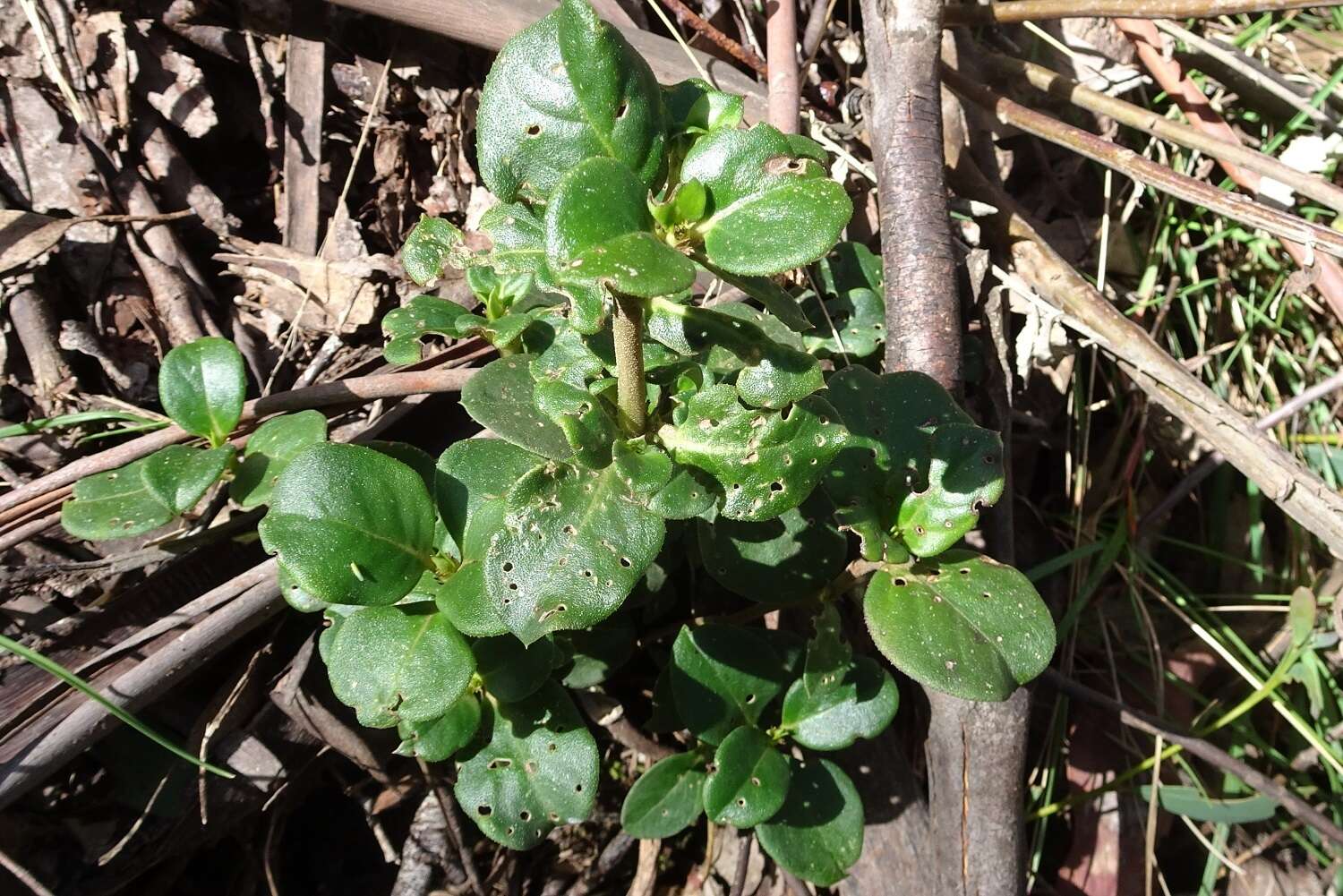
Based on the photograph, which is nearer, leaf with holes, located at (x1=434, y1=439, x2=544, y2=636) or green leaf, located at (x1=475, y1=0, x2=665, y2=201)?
green leaf, located at (x1=475, y1=0, x2=665, y2=201)

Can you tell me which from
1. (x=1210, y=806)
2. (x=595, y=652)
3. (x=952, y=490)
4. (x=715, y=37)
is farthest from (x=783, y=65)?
(x=1210, y=806)

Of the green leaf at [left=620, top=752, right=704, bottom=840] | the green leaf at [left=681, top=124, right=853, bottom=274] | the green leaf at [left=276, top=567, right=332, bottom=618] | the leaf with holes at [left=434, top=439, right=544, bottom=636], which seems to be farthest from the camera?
the green leaf at [left=620, top=752, right=704, bottom=840]

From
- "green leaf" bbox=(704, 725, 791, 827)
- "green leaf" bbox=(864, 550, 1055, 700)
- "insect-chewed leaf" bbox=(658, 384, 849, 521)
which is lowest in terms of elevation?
"green leaf" bbox=(704, 725, 791, 827)

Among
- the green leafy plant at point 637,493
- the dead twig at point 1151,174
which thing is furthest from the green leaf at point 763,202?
the dead twig at point 1151,174

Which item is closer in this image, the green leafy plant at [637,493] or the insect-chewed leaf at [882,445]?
the green leafy plant at [637,493]

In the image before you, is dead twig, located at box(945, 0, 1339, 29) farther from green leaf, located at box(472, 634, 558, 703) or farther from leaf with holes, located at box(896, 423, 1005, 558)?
green leaf, located at box(472, 634, 558, 703)

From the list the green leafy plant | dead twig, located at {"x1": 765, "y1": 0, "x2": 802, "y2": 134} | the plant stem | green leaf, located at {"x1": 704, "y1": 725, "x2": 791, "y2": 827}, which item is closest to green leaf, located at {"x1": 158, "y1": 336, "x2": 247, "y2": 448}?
the green leafy plant

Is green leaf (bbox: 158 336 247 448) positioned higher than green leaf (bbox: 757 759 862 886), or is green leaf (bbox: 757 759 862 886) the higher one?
green leaf (bbox: 158 336 247 448)

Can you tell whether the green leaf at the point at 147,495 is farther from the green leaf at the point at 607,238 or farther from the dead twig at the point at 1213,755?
the dead twig at the point at 1213,755
